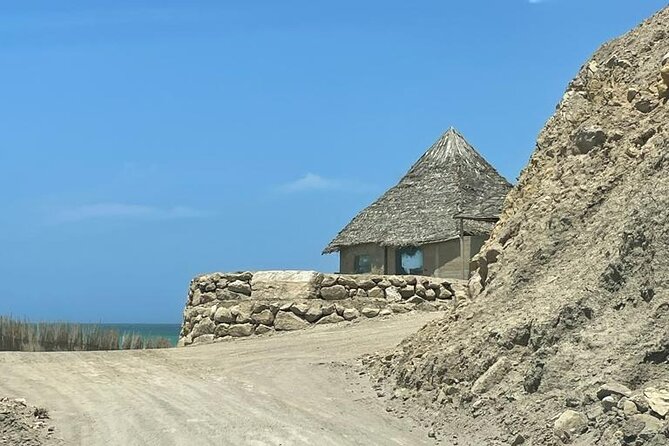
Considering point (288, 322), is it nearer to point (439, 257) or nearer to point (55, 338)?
point (55, 338)

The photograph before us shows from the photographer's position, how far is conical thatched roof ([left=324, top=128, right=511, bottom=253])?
2428 centimetres

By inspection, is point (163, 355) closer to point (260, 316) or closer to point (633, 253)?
point (260, 316)

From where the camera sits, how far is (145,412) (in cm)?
859

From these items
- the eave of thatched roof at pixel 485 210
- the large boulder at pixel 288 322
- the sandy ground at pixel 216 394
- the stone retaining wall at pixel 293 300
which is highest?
the eave of thatched roof at pixel 485 210

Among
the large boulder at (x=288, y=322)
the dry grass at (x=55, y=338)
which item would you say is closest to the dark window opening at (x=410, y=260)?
the large boulder at (x=288, y=322)

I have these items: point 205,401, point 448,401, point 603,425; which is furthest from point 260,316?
point 603,425

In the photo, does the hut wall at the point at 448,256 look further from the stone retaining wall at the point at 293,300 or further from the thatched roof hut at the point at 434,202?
the stone retaining wall at the point at 293,300

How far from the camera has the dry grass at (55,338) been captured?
16.9 m

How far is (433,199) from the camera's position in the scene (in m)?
25.4

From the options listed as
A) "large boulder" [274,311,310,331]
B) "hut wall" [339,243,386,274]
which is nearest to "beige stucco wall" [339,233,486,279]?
"hut wall" [339,243,386,274]

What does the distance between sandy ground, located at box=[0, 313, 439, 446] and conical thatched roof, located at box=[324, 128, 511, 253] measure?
33.4 feet

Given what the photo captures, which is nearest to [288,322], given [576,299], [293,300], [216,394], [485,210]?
[293,300]

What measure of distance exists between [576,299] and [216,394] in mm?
3966

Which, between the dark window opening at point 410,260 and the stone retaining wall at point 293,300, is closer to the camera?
the stone retaining wall at point 293,300
